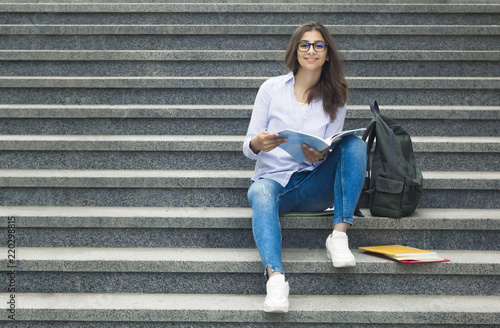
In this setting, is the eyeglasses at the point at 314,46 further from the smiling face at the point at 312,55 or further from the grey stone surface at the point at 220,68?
the grey stone surface at the point at 220,68

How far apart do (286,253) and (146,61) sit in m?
1.71

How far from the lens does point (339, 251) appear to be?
214cm

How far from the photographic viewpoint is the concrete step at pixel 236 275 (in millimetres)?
2211

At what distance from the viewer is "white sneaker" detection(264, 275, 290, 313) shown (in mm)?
1962

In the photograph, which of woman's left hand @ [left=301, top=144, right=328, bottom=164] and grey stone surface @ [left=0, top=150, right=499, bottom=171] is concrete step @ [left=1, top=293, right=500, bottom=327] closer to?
woman's left hand @ [left=301, top=144, right=328, bottom=164]

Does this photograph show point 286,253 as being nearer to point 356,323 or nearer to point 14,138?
point 356,323

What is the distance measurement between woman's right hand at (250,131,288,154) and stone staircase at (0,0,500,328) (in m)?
0.40

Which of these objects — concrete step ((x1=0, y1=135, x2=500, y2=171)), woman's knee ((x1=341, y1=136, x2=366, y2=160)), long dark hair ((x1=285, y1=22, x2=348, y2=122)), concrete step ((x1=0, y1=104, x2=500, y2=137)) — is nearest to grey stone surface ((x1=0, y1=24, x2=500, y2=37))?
concrete step ((x1=0, y1=104, x2=500, y2=137))

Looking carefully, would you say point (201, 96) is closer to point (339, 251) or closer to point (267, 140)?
point (267, 140)

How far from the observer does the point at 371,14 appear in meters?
3.66

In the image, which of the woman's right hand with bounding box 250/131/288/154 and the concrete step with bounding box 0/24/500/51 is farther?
the concrete step with bounding box 0/24/500/51

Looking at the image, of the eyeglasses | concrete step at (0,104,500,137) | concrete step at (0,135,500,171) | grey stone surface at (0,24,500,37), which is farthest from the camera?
grey stone surface at (0,24,500,37)

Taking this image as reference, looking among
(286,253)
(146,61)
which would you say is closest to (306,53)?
(286,253)

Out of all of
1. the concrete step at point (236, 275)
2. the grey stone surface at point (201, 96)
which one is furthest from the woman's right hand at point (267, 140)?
the grey stone surface at point (201, 96)
